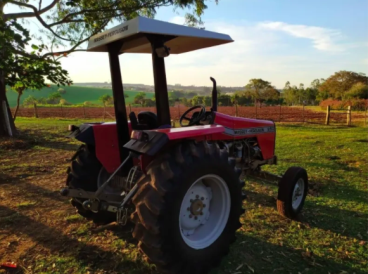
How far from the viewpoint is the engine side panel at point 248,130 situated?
12.1 feet

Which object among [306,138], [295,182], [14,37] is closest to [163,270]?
[295,182]

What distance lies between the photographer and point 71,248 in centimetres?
309

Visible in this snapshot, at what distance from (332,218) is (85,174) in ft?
10.1

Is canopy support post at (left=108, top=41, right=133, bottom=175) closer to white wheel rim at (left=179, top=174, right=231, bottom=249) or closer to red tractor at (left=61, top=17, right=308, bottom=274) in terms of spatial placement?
red tractor at (left=61, top=17, right=308, bottom=274)

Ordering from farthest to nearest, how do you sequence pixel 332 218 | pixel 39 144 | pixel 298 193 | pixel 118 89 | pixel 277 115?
pixel 277 115 < pixel 39 144 < pixel 298 193 < pixel 332 218 < pixel 118 89

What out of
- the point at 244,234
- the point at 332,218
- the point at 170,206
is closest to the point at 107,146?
the point at 170,206

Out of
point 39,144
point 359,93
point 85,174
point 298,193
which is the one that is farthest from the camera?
point 359,93

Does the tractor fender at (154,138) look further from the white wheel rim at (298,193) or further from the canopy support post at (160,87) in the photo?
the white wheel rim at (298,193)

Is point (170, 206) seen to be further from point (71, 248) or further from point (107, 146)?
point (71, 248)

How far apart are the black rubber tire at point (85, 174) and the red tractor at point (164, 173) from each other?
0.01 m

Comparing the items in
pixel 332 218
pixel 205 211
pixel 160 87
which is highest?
pixel 160 87

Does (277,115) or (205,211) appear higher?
(205,211)

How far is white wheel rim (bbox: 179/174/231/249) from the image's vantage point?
273 centimetres

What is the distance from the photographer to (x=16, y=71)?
6363 mm
